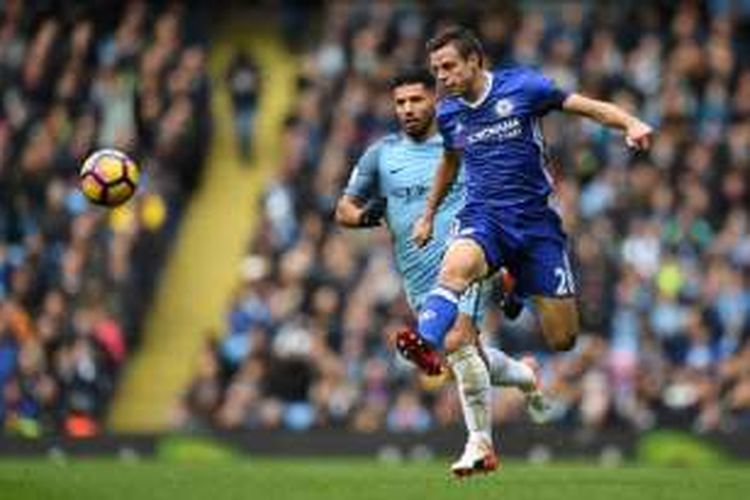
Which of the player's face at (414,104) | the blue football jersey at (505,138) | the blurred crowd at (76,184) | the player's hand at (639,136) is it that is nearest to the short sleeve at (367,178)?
the player's face at (414,104)

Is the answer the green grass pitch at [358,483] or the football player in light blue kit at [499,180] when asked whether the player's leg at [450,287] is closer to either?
the football player in light blue kit at [499,180]

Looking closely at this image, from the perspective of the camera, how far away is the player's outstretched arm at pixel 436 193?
13859mm

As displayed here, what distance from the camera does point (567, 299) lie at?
13.8 m

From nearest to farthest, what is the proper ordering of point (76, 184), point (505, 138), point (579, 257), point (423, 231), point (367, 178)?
point (505, 138) < point (423, 231) < point (367, 178) < point (579, 257) < point (76, 184)

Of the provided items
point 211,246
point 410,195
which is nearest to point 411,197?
point 410,195

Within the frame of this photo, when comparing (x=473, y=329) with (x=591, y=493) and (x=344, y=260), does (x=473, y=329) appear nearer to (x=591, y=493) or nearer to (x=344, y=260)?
(x=591, y=493)

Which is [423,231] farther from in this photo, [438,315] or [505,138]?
[438,315]

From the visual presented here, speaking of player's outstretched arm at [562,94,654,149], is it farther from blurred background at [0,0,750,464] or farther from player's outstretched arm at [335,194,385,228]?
blurred background at [0,0,750,464]

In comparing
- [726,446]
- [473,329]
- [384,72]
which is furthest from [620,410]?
[473,329]

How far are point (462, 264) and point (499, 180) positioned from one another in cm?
65

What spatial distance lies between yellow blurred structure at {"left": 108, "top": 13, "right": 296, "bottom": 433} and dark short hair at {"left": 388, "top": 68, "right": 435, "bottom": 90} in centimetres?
958

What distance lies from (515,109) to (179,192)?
39.2 feet

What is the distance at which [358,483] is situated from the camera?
47.6 feet

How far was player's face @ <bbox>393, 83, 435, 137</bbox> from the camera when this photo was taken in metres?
14.0
